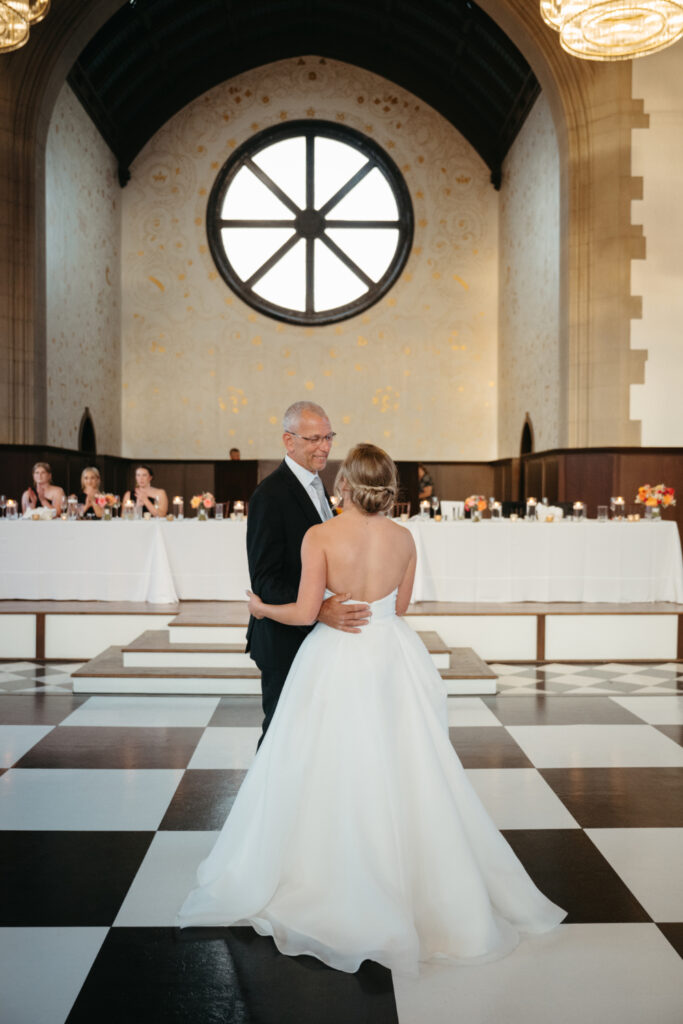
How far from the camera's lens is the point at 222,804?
3281mm

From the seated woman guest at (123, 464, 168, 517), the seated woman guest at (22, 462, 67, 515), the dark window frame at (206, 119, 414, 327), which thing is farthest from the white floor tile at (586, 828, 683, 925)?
the dark window frame at (206, 119, 414, 327)

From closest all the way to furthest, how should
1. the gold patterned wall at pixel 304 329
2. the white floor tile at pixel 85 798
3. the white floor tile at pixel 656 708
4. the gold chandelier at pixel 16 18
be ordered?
the white floor tile at pixel 85 798, the white floor tile at pixel 656 708, the gold chandelier at pixel 16 18, the gold patterned wall at pixel 304 329

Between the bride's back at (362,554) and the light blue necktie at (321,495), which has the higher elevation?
the light blue necktie at (321,495)

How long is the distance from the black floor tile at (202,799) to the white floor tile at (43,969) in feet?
2.50

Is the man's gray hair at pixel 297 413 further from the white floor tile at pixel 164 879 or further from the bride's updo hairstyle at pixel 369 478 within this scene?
the white floor tile at pixel 164 879

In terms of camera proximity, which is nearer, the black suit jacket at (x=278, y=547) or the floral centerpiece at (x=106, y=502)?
the black suit jacket at (x=278, y=547)

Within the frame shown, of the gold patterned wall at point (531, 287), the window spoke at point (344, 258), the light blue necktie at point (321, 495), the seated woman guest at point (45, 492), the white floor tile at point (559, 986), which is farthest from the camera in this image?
the window spoke at point (344, 258)

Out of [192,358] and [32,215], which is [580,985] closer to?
[32,215]

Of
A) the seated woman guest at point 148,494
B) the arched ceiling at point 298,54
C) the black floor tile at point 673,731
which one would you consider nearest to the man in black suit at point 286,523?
the black floor tile at point 673,731

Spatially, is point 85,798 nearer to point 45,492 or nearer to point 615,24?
point 45,492

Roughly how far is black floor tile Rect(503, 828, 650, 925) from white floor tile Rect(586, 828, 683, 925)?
34 mm

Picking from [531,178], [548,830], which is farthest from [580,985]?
[531,178]

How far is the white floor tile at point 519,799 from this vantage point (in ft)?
10.3

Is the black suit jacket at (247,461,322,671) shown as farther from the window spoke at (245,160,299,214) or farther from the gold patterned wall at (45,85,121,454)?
the window spoke at (245,160,299,214)
